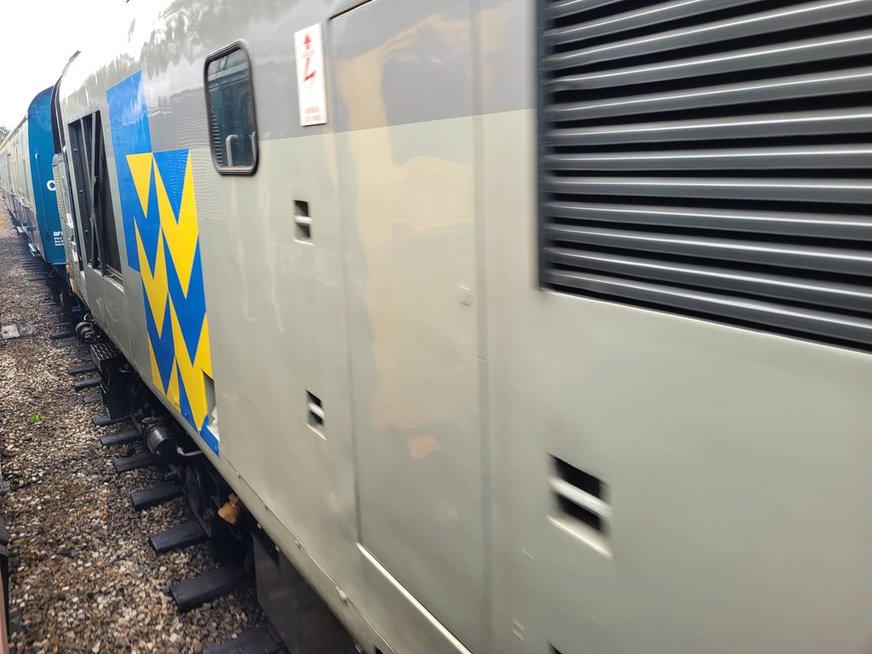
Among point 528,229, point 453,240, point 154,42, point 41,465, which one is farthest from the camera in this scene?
point 41,465

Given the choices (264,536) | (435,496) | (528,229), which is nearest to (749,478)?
(528,229)

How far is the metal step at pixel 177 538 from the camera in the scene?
187 inches

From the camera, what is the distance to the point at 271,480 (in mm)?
2939

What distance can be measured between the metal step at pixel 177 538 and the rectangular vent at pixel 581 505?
4.00 m

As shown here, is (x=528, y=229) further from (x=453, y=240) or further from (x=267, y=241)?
(x=267, y=241)

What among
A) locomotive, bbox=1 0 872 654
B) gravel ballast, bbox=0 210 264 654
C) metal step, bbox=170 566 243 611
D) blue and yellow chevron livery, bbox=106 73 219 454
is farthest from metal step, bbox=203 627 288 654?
locomotive, bbox=1 0 872 654

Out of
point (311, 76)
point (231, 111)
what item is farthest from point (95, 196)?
point (311, 76)

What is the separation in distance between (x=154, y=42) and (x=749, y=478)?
3579mm

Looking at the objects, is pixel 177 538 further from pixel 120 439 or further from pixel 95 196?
pixel 95 196

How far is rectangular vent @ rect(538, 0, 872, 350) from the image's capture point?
87cm

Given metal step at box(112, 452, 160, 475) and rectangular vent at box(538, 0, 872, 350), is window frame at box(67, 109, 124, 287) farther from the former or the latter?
rectangular vent at box(538, 0, 872, 350)

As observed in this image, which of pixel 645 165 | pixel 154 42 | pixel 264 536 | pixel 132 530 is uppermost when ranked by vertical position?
pixel 154 42

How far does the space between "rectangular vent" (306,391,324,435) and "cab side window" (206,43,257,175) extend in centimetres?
86

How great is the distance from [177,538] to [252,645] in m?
1.34
